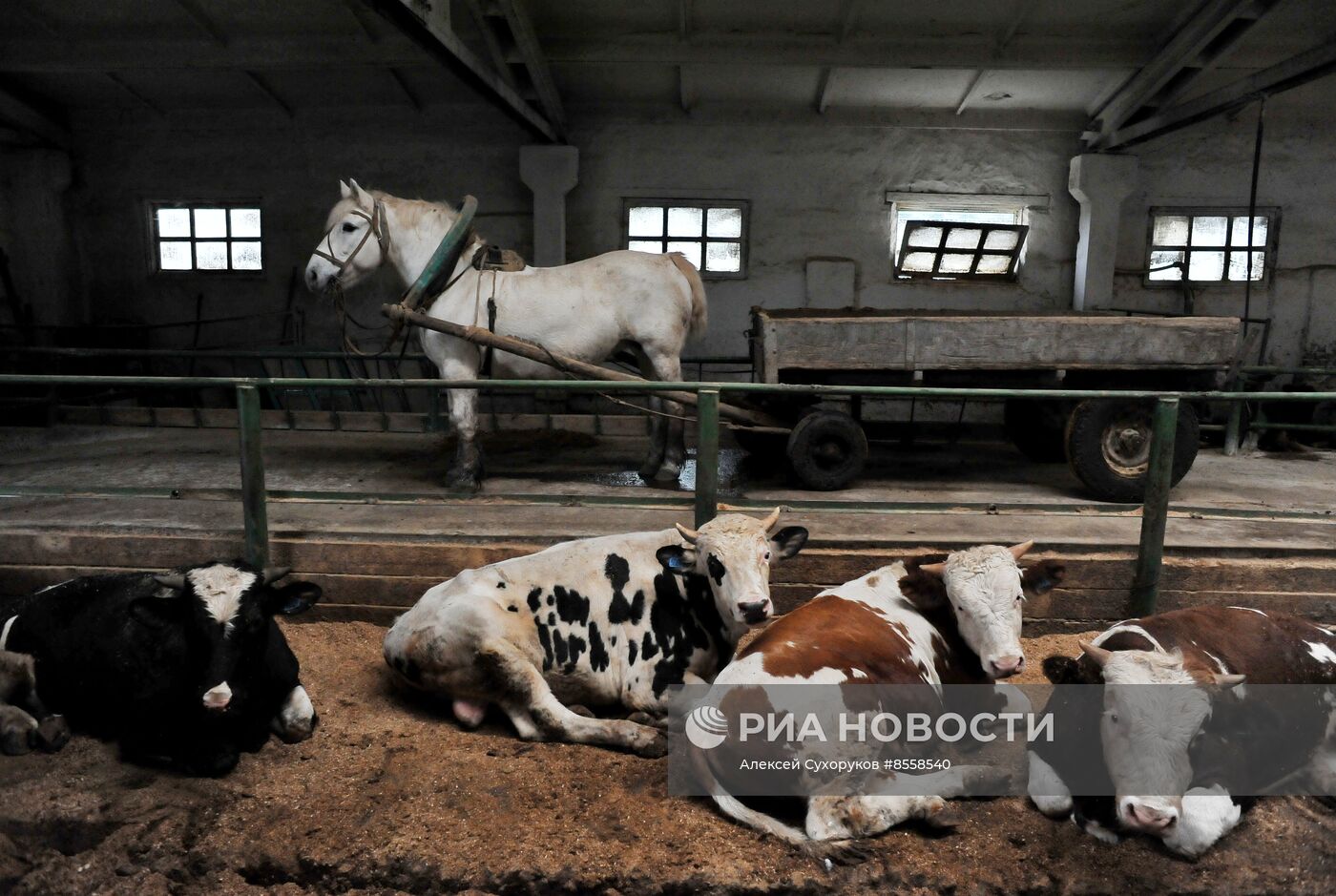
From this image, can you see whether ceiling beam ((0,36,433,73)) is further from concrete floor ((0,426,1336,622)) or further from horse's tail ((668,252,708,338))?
concrete floor ((0,426,1336,622))

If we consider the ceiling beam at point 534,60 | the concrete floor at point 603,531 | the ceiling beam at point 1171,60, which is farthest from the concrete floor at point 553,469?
the ceiling beam at point 1171,60

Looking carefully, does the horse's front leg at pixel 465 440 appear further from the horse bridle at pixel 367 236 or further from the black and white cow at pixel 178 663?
the black and white cow at pixel 178 663

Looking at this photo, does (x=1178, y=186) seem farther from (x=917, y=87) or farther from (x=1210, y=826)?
(x=1210, y=826)

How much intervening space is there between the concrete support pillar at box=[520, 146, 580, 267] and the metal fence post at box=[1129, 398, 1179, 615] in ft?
22.3

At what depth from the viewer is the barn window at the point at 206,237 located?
34.3 ft

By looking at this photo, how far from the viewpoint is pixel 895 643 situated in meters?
2.96

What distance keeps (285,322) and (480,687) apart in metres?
8.38

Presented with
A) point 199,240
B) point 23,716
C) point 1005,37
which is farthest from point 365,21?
point 23,716

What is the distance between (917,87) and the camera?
358 inches

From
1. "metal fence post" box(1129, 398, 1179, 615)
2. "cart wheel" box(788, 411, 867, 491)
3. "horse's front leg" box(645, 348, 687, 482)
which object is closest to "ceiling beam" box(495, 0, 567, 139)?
"horse's front leg" box(645, 348, 687, 482)

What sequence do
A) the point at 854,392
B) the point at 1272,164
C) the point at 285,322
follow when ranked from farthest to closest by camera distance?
the point at 285,322 < the point at 1272,164 < the point at 854,392

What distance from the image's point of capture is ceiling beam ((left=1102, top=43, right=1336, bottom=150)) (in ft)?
21.0

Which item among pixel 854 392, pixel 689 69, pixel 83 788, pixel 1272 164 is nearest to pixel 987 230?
pixel 1272 164

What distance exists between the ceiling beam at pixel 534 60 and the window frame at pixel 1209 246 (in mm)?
6407
